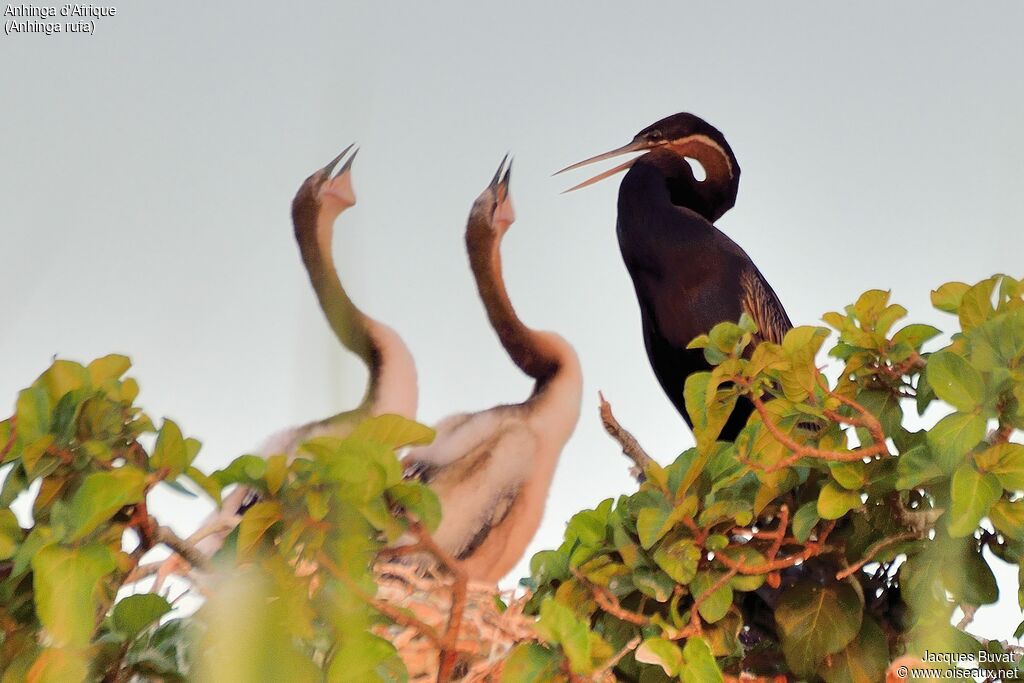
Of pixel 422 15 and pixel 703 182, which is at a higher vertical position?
pixel 422 15

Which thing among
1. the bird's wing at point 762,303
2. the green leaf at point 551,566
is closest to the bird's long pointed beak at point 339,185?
the bird's wing at point 762,303

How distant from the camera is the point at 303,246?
1.24 meters

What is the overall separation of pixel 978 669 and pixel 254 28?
73 centimetres

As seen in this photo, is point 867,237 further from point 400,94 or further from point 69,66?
point 69,66

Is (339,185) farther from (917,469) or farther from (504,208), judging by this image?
(917,469)

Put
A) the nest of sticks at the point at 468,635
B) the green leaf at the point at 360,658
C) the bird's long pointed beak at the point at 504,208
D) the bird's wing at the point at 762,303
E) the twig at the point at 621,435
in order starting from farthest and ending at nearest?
1. the bird's long pointed beak at the point at 504,208
2. the bird's wing at the point at 762,303
3. the twig at the point at 621,435
4. the nest of sticks at the point at 468,635
5. the green leaf at the point at 360,658

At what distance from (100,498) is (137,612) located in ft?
0.23

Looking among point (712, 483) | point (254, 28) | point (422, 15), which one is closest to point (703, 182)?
point (422, 15)

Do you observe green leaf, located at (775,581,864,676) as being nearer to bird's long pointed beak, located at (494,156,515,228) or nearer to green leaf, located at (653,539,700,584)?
green leaf, located at (653,539,700,584)

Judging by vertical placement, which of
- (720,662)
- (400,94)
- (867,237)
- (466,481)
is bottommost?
(466,481)

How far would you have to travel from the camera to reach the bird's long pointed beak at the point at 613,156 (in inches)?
49.4

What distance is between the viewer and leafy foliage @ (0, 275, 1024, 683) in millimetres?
306

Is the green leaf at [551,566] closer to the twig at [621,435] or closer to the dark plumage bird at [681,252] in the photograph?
the twig at [621,435]

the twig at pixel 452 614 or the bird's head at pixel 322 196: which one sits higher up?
the bird's head at pixel 322 196
